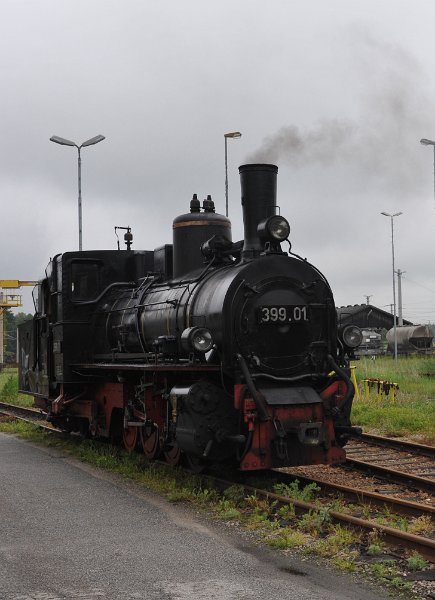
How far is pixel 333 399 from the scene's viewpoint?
8.91 metres

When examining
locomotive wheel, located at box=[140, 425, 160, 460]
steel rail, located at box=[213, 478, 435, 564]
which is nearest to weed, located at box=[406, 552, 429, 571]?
steel rail, located at box=[213, 478, 435, 564]

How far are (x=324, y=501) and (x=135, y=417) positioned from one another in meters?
3.69

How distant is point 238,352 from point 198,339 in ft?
1.70

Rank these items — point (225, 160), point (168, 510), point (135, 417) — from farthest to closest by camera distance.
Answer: point (225, 160) → point (135, 417) → point (168, 510)

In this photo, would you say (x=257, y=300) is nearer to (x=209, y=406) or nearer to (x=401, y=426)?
(x=209, y=406)

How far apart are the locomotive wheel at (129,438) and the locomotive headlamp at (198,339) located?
3.24m

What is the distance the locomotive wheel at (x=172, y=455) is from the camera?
10.1m

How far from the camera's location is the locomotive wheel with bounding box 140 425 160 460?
1054 cm

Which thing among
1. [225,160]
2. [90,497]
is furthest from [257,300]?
[225,160]

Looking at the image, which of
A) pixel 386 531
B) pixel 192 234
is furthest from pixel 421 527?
pixel 192 234

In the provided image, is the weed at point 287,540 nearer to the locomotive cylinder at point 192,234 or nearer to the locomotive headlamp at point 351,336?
the locomotive headlamp at point 351,336

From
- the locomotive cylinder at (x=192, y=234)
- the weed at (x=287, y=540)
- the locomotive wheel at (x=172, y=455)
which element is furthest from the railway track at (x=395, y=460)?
the locomotive cylinder at (x=192, y=234)

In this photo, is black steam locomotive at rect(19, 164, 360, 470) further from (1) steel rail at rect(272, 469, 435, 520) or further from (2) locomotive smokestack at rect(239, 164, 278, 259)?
(1) steel rail at rect(272, 469, 435, 520)

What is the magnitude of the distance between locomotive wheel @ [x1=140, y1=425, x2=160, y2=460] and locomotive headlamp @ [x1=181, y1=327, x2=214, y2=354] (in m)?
2.35
